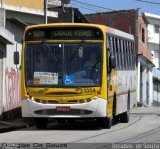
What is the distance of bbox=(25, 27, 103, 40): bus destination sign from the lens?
63.6 ft

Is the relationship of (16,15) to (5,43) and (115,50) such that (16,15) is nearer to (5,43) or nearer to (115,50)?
(5,43)

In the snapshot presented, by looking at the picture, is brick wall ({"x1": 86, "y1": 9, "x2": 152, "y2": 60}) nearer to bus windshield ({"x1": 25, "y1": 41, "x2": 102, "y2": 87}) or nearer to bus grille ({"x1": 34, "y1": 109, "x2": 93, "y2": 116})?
bus windshield ({"x1": 25, "y1": 41, "x2": 102, "y2": 87})

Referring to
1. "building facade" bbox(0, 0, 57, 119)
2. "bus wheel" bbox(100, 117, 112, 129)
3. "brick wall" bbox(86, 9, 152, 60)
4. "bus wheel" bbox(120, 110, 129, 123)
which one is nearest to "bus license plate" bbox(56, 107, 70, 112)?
"bus wheel" bbox(100, 117, 112, 129)

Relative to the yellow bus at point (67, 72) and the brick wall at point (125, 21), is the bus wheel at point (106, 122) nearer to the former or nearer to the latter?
the yellow bus at point (67, 72)

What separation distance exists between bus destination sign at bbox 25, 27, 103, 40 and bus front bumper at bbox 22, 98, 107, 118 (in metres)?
2.12

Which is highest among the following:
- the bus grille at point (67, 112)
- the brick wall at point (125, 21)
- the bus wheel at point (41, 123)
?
the brick wall at point (125, 21)

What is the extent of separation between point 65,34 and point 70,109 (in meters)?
2.51

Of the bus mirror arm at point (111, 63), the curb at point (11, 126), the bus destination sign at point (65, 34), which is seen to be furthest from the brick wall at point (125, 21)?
the bus destination sign at point (65, 34)

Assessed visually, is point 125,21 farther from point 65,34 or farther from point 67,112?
point 67,112

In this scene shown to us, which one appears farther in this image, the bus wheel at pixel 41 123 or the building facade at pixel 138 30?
the building facade at pixel 138 30

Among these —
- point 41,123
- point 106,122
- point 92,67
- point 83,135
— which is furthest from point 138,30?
point 83,135

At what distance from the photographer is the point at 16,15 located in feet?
92.8

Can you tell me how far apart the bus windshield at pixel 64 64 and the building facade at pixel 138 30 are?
30462 mm

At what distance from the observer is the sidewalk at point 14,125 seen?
65.4 feet
